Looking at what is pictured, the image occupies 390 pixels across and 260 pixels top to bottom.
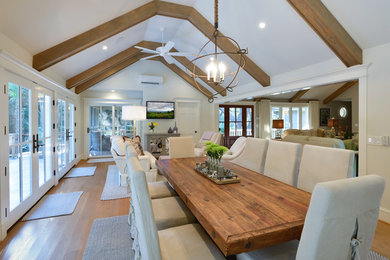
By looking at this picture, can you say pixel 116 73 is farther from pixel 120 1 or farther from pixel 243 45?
pixel 243 45

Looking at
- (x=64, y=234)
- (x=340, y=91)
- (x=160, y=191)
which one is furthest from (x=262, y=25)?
(x=340, y=91)

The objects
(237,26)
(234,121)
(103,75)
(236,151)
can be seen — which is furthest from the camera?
(234,121)

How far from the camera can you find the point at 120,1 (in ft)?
9.87

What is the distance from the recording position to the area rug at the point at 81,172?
4.73 meters

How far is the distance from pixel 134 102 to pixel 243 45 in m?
4.52

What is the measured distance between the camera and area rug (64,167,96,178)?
186 inches

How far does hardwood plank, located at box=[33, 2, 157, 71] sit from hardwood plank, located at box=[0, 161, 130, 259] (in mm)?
2233

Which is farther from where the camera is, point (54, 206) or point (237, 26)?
point (237, 26)

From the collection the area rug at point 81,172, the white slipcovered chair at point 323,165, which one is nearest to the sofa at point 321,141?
the white slipcovered chair at point 323,165

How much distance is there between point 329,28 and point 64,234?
13.9 ft

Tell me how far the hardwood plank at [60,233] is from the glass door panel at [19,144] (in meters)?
0.38

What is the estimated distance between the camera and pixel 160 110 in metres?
7.11

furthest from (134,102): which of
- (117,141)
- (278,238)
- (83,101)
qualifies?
(278,238)

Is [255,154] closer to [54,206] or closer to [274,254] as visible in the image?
[274,254]
